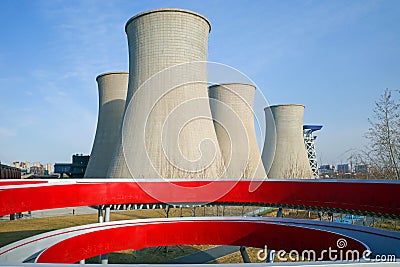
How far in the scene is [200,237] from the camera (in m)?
7.41

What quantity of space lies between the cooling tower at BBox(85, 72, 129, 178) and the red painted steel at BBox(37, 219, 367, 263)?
1207cm

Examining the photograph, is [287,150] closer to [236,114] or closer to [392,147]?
[236,114]

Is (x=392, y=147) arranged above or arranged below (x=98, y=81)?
below

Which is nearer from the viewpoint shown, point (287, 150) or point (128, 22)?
point (128, 22)

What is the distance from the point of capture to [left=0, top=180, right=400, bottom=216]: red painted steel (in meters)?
6.16

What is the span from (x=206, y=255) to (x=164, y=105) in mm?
5073

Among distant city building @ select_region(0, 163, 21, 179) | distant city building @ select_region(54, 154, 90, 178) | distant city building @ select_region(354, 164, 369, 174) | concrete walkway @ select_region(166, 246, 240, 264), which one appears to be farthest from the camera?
distant city building @ select_region(54, 154, 90, 178)

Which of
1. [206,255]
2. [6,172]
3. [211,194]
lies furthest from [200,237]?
[6,172]

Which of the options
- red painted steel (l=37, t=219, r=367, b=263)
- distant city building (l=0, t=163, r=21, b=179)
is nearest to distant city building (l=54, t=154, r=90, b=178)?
distant city building (l=0, t=163, r=21, b=179)

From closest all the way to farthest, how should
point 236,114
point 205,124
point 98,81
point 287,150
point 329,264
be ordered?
point 329,264
point 205,124
point 236,114
point 98,81
point 287,150

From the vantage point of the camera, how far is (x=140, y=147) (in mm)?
11086

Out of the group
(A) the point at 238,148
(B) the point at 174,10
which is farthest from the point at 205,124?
(A) the point at 238,148

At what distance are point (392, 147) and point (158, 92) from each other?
935 centimetres

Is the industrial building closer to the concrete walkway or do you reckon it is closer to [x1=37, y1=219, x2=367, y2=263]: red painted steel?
the concrete walkway
